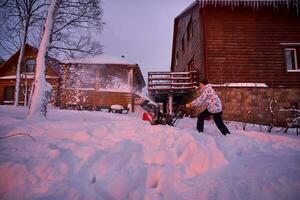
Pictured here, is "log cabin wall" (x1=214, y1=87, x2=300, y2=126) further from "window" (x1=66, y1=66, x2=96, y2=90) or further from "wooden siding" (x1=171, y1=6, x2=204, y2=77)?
"window" (x1=66, y1=66, x2=96, y2=90)

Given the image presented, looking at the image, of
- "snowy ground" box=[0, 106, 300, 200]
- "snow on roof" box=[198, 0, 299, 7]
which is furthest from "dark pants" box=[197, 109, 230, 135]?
"snow on roof" box=[198, 0, 299, 7]

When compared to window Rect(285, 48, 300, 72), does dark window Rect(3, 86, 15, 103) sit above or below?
below

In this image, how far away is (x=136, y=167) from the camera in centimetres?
330

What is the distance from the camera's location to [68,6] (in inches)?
336

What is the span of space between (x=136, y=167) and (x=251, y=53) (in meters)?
11.1

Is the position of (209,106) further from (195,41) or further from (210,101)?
(195,41)

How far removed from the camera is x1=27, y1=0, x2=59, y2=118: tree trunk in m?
6.52

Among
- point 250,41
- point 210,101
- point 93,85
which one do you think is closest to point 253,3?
point 250,41

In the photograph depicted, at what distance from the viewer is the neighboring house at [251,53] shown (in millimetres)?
11516

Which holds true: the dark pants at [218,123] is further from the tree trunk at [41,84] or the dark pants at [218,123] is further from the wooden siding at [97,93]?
the wooden siding at [97,93]

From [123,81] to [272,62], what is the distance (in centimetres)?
1211

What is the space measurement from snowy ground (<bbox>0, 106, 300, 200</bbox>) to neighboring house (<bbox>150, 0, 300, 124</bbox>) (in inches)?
290

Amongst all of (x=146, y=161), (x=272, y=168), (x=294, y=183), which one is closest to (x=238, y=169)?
(x=272, y=168)

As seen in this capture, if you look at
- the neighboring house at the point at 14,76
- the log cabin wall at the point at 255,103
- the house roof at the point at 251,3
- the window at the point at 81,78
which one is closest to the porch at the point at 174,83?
the log cabin wall at the point at 255,103
